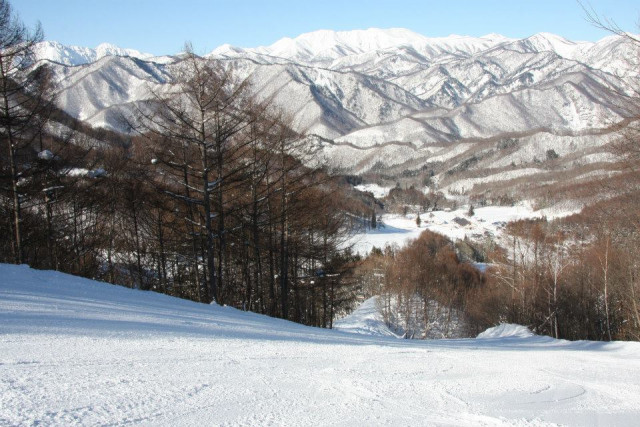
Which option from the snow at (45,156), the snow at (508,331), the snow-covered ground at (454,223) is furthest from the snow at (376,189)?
the snow at (45,156)

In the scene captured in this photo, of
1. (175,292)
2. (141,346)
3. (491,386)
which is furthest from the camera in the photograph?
(175,292)

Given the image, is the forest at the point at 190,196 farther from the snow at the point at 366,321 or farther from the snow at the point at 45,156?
the snow at the point at 366,321

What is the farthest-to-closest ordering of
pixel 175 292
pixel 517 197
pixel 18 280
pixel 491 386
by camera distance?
pixel 517 197 < pixel 175 292 < pixel 18 280 < pixel 491 386

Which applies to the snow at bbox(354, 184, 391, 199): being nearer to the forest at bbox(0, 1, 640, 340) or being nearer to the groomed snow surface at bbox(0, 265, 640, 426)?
the forest at bbox(0, 1, 640, 340)

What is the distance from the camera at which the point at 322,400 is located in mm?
3193

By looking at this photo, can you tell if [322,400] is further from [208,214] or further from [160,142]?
[160,142]

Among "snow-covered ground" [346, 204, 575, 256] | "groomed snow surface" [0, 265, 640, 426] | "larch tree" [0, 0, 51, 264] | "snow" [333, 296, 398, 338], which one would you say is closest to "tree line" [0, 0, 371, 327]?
"larch tree" [0, 0, 51, 264]

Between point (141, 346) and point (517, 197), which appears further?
point (517, 197)

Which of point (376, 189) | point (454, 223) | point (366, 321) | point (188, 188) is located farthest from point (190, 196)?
point (376, 189)

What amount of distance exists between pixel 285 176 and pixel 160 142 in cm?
463

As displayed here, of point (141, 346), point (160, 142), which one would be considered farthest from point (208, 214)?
point (141, 346)

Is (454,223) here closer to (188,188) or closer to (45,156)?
(188,188)

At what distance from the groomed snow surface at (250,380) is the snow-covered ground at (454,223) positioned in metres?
89.4

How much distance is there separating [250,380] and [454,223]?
130 meters
